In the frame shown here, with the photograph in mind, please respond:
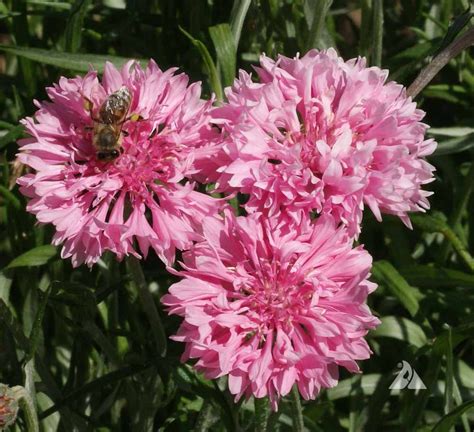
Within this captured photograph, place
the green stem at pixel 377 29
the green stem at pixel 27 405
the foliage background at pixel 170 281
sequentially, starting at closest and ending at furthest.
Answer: the green stem at pixel 27 405, the foliage background at pixel 170 281, the green stem at pixel 377 29

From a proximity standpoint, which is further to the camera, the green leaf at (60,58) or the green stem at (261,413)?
the green leaf at (60,58)

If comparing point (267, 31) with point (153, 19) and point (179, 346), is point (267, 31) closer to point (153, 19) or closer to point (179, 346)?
point (153, 19)

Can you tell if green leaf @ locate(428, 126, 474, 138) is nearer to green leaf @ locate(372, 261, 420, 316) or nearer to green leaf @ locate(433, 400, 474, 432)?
green leaf @ locate(372, 261, 420, 316)

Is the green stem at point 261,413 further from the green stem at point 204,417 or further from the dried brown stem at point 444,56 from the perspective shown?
the dried brown stem at point 444,56

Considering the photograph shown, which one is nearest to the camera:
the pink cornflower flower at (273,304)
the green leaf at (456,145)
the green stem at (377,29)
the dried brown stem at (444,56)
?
the pink cornflower flower at (273,304)

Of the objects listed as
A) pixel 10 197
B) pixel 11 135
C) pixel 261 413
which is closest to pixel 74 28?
pixel 11 135

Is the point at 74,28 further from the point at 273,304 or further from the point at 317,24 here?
the point at 273,304

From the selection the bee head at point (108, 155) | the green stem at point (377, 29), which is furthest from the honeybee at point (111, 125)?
the green stem at point (377, 29)

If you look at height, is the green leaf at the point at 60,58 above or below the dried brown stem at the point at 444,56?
below
